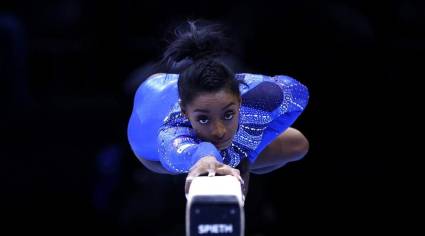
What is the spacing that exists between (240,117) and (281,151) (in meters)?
0.41

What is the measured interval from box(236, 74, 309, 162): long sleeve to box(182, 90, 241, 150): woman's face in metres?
0.27

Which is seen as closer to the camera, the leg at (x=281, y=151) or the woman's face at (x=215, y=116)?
the woman's face at (x=215, y=116)

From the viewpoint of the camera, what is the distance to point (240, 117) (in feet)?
8.80

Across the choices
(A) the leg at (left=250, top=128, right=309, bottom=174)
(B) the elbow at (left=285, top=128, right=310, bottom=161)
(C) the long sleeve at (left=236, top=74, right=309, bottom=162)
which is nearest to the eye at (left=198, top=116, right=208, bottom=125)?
(C) the long sleeve at (left=236, top=74, right=309, bottom=162)

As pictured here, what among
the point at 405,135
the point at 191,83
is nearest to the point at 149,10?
the point at 405,135

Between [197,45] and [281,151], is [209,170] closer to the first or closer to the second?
[197,45]

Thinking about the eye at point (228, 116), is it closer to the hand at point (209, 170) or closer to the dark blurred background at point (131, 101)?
the hand at point (209, 170)

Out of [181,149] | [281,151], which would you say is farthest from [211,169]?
[281,151]

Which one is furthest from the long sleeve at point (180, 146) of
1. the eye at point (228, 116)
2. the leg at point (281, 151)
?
the leg at point (281, 151)

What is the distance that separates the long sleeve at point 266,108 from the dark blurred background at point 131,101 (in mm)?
1332

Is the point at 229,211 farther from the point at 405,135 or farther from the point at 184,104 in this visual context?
the point at 405,135

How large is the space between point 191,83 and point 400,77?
Result: 2206mm

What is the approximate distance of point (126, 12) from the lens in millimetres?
4562

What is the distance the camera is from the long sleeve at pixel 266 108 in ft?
8.90
